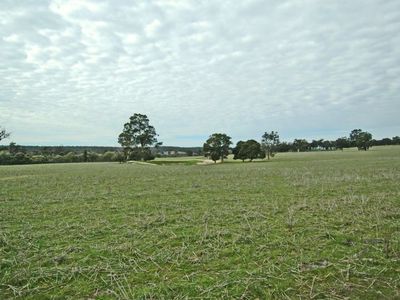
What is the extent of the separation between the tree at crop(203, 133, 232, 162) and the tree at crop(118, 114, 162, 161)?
17.2 m

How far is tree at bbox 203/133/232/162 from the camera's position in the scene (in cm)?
7312

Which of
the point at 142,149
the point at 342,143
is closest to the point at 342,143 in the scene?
the point at 342,143

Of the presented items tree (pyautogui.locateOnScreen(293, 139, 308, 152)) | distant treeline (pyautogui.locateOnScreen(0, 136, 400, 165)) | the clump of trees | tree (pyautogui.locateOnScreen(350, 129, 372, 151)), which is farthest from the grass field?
tree (pyautogui.locateOnScreen(293, 139, 308, 152))

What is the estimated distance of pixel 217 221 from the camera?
28.0 feet

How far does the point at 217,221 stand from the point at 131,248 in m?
3.14

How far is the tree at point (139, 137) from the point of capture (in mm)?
81062

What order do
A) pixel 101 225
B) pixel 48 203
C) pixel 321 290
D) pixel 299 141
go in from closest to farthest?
pixel 321 290, pixel 101 225, pixel 48 203, pixel 299 141

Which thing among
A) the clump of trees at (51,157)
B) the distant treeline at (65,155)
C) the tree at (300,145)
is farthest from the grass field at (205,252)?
the tree at (300,145)

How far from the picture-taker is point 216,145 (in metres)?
73.2

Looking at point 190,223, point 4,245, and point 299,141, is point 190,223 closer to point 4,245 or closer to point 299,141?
point 4,245

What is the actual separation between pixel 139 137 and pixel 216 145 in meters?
23.4

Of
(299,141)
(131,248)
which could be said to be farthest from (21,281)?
(299,141)

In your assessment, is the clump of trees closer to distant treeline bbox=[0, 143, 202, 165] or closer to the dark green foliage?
distant treeline bbox=[0, 143, 202, 165]

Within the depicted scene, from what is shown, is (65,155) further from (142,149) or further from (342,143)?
(342,143)
